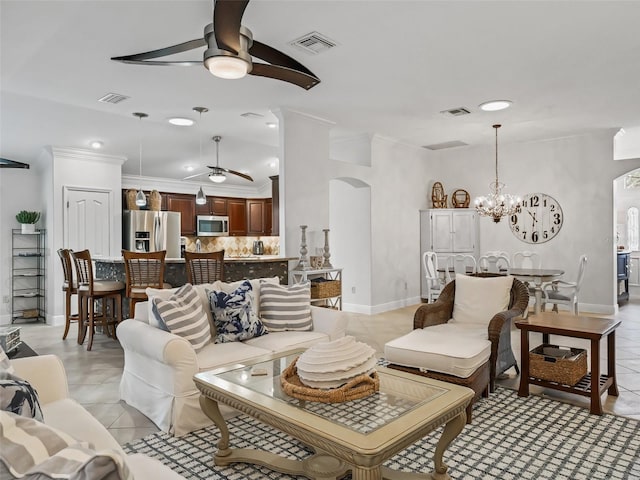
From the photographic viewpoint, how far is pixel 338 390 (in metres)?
1.99

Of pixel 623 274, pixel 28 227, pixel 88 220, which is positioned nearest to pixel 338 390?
pixel 88 220

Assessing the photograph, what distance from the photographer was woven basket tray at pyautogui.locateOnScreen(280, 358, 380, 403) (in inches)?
78.0

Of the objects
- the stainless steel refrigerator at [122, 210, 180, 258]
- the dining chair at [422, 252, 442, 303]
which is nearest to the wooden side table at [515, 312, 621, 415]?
the dining chair at [422, 252, 442, 303]

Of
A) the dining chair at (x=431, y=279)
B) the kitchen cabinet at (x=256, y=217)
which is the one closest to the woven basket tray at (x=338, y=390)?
the dining chair at (x=431, y=279)

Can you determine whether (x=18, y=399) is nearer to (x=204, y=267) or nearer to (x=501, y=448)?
(x=501, y=448)

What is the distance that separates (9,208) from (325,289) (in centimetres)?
518

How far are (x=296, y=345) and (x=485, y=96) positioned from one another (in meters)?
3.48

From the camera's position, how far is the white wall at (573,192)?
6.76 m

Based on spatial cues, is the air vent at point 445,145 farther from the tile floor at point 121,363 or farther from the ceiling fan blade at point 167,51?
the ceiling fan blade at point 167,51

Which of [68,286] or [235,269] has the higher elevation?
[235,269]

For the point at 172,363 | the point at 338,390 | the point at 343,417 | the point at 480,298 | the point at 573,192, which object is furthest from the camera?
the point at 573,192

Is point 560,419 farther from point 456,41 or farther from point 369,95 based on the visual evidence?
point 369,95

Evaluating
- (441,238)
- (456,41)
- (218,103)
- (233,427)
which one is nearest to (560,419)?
(233,427)

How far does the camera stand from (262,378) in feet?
7.63
